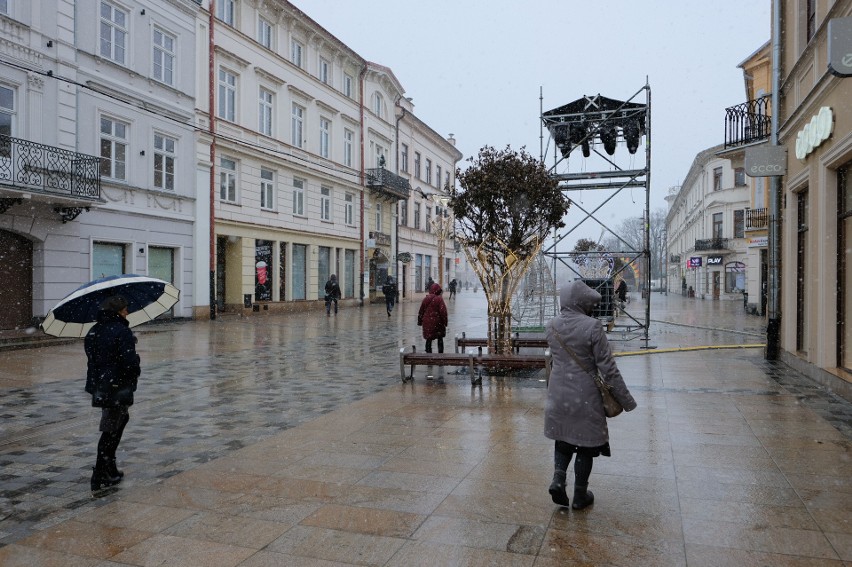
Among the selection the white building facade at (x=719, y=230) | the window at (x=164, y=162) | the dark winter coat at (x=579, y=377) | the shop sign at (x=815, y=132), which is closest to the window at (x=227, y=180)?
the window at (x=164, y=162)

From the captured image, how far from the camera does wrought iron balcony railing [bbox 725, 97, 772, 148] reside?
1839 centimetres

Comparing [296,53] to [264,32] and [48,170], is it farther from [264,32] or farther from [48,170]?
[48,170]

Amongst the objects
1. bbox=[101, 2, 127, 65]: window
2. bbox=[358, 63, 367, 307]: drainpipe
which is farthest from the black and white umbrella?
bbox=[358, 63, 367, 307]: drainpipe

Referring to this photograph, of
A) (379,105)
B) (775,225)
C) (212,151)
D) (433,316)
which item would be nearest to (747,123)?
(775,225)

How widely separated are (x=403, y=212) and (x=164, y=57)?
21938mm

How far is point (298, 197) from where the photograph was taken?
2980cm

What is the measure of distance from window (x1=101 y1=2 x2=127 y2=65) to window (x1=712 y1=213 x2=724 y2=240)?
142ft

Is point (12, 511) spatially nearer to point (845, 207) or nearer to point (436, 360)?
point (436, 360)

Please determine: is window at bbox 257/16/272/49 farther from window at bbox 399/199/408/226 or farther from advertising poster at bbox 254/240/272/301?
window at bbox 399/199/408/226

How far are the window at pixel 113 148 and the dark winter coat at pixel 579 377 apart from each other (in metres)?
17.5

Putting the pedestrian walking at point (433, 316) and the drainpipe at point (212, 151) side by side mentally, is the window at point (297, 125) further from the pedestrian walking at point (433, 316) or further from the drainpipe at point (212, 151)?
the pedestrian walking at point (433, 316)

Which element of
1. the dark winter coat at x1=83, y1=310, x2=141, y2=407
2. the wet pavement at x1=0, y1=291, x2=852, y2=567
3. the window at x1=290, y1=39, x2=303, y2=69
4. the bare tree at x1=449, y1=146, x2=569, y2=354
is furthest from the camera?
the window at x1=290, y1=39, x2=303, y2=69

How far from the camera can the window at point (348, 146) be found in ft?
110

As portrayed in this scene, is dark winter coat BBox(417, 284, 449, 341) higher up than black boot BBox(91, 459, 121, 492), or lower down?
higher up
